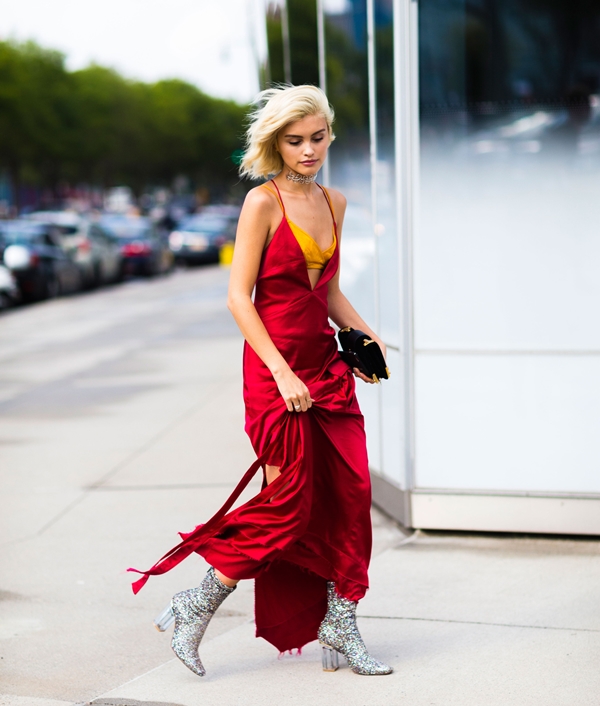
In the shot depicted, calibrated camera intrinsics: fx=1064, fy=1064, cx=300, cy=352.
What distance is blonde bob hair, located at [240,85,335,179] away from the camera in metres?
3.41

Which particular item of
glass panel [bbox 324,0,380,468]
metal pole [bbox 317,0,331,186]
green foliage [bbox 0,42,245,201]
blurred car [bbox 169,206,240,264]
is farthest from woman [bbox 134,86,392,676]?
blurred car [bbox 169,206,240,264]

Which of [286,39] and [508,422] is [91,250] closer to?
[286,39]

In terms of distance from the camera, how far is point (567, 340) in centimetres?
511

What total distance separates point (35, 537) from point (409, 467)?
200cm

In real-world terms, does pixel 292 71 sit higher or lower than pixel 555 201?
higher

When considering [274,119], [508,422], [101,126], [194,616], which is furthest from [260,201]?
[101,126]

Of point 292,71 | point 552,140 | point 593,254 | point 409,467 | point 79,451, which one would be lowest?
point 79,451

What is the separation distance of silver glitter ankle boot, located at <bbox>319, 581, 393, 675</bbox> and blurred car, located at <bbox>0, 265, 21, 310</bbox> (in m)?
17.6

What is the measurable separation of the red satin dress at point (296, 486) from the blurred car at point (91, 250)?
21796 mm

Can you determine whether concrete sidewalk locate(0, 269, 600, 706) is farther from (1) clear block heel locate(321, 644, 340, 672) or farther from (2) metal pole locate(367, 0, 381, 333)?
(2) metal pole locate(367, 0, 381, 333)

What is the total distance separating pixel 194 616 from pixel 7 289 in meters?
17.6

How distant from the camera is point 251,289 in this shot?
3.44 metres

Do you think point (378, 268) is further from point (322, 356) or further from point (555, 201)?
point (322, 356)

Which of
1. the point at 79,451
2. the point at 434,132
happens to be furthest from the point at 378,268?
the point at 79,451
